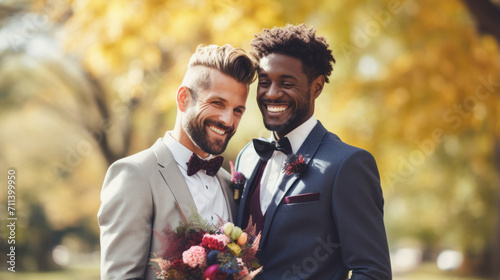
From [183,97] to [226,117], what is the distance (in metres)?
0.34

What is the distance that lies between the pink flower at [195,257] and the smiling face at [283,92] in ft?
3.59

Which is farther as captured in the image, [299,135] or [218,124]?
[299,135]

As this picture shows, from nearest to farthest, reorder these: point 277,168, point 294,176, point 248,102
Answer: point 294,176, point 277,168, point 248,102

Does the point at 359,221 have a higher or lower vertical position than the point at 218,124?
lower

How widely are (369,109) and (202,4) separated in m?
6.17

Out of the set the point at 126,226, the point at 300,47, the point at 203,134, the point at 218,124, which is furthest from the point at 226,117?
the point at 126,226

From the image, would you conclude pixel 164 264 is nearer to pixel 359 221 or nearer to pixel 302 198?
pixel 302 198

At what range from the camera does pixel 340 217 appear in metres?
3.12

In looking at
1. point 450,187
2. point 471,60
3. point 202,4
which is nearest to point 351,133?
point 471,60

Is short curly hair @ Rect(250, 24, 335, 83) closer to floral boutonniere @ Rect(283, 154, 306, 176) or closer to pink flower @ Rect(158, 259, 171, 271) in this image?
floral boutonniere @ Rect(283, 154, 306, 176)

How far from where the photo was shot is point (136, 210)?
2980mm

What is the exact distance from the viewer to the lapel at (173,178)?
3174mm

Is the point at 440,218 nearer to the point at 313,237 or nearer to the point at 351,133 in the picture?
the point at 351,133

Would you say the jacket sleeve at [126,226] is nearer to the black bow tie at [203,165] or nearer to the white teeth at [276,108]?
the black bow tie at [203,165]
